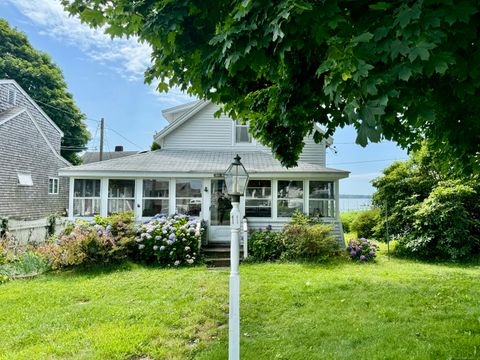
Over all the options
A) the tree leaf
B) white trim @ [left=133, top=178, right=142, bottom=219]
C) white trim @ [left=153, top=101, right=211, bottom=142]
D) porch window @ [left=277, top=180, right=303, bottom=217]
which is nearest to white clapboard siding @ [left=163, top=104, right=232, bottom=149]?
white trim @ [left=153, top=101, right=211, bottom=142]

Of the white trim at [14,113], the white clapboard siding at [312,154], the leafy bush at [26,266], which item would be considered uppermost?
the white trim at [14,113]

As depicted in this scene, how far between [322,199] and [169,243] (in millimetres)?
5433

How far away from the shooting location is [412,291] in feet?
21.0

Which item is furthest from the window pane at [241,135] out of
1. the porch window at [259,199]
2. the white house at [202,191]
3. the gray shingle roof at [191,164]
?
the porch window at [259,199]

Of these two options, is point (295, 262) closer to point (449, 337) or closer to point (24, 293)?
point (449, 337)

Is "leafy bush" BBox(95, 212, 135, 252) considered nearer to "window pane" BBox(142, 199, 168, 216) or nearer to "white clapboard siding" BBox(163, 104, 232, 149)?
"window pane" BBox(142, 199, 168, 216)

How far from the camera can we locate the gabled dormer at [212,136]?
13430mm

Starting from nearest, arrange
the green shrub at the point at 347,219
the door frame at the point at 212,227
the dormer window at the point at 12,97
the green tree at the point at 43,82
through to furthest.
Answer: the door frame at the point at 212,227 → the dormer window at the point at 12,97 → the green shrub at the point at 347,219 → the green tree at the point at 43,82

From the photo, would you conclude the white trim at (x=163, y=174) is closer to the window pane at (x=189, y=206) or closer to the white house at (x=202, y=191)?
the white house at (x=202, y=191)

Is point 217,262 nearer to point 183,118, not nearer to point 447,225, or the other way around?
point 183,118

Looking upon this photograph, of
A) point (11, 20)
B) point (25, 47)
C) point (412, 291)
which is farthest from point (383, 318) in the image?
point (11, 20)

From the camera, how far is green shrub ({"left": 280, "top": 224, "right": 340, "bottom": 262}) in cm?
948

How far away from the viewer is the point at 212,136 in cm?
1354

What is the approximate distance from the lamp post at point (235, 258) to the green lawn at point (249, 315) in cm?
72
